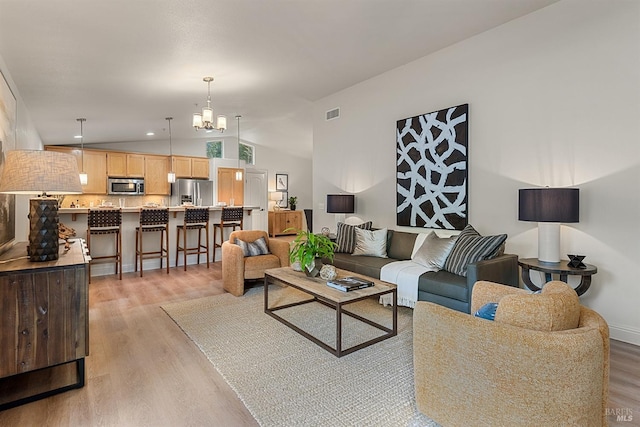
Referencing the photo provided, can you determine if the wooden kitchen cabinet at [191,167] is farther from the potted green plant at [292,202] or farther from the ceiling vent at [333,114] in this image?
the ceiling vent at [333,114]

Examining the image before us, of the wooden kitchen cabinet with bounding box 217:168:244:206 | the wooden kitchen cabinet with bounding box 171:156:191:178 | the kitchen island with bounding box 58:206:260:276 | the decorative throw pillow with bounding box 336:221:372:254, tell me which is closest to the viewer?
the decorative throw pillow with bounding box 336:221:372:254

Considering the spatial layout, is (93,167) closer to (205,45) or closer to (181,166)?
(181,166)

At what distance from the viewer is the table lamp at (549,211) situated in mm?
2762

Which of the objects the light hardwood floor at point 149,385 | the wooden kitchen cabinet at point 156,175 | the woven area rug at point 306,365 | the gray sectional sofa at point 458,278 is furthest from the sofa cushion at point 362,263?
the wooden kitchen cabinet at point 156,175

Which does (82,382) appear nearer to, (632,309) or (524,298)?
(524,298)

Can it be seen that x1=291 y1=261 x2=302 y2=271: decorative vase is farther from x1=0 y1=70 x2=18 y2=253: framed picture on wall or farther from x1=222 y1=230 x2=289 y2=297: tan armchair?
x1=0 y1=70 x2=18 y2=253: framed picture on wall

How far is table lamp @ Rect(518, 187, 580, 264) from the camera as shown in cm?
276

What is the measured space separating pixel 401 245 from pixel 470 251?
110 centimetres

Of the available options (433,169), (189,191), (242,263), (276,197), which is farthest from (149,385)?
(276,197)

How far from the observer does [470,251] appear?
3178 mm

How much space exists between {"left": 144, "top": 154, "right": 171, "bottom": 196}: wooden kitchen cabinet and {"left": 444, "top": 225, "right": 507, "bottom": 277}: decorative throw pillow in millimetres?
7273

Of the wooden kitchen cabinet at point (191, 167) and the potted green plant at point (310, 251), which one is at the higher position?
the wooden kitchen cabinet at point (191, 167)

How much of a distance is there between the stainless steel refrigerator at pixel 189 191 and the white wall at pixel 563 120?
5802mm

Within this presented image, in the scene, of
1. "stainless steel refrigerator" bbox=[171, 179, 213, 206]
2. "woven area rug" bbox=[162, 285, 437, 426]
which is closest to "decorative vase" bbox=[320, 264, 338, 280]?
"woven area rug" bbox=[162, 285, 437, 426]
